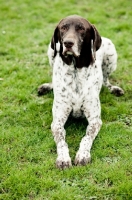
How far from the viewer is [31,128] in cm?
477

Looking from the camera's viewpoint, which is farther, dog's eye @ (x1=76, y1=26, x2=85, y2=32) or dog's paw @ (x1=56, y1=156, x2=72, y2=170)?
dog's eye @ (x1=76, y1=26, x2=85, y2=32)

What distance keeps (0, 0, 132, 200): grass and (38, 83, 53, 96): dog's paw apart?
0.30 feet

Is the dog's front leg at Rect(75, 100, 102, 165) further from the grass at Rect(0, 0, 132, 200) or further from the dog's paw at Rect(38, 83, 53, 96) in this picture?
the dog's paw at Rect(38, 83, 53, 96)

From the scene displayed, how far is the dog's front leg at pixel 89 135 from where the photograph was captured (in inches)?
159

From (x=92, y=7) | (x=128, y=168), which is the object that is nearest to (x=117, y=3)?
(x=92, y=7)

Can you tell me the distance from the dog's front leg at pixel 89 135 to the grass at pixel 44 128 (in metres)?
0.10

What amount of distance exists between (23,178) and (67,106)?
3.46 feet

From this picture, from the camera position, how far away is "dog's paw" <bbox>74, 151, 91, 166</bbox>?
4020mm

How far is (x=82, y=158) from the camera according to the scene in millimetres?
4035

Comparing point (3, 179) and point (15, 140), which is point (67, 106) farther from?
point (3, 179)

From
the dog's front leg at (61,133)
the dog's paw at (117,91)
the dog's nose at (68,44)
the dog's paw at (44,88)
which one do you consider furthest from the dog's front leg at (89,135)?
the dog's paw at (44,88)

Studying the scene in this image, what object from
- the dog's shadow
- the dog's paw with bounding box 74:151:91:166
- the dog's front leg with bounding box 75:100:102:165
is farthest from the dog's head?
the dog's paw with bounding box 74:151:91:166

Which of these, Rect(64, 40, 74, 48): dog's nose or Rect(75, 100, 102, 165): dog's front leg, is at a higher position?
Rect(64, 40, 74, 48): dog's nose

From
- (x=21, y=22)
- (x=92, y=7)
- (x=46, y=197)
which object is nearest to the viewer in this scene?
(x=46, y=197)
